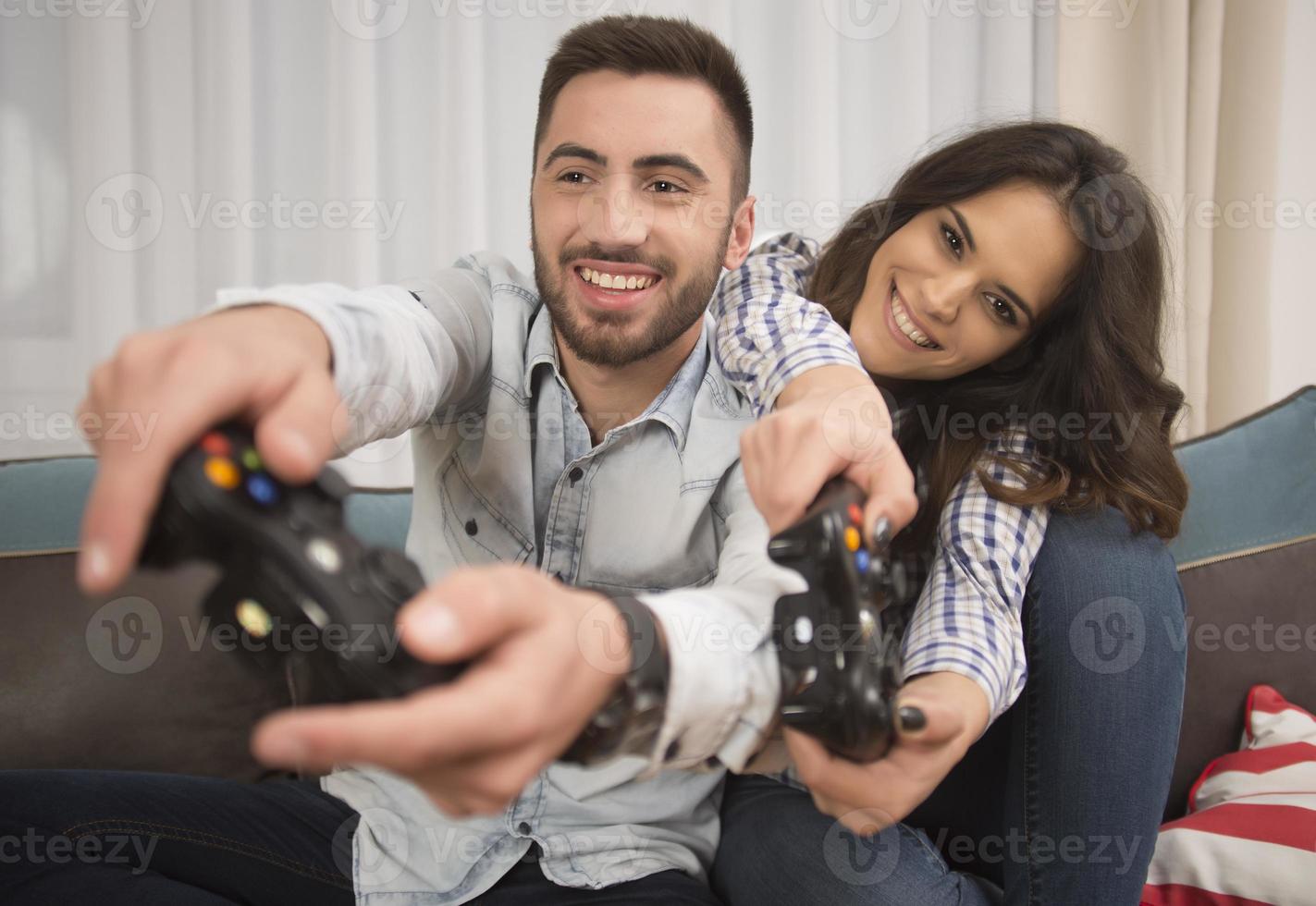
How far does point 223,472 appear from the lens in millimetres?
387

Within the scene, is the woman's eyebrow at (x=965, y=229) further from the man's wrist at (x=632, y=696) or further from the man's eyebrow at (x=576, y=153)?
the man's wrist at (x=632, y=696)

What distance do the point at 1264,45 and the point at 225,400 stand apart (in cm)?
231

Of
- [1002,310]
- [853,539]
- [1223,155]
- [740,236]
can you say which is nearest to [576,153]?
[740,236]

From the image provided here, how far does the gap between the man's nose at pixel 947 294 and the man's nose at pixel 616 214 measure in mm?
299

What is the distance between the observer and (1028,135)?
1.06 metres

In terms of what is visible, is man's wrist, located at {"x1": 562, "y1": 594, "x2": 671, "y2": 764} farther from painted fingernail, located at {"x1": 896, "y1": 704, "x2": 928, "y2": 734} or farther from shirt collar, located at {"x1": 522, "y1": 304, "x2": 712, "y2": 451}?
shirt collar, located at {"x1": 522, "y1": 304, "x2": 712, "y2": 451}

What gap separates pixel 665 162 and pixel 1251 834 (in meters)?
0.94

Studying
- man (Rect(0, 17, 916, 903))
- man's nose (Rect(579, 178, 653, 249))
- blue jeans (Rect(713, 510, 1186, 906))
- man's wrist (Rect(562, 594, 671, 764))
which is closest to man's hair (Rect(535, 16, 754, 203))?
man (Rect(0, 17, 916, 903))

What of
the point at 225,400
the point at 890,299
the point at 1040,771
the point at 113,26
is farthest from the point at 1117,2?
the point at 225,400

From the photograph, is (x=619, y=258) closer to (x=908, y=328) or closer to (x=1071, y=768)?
(x=908, y=328)

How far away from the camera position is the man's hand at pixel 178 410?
0.37 meters

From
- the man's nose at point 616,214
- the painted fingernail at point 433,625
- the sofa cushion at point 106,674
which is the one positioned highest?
the man's nose at point 616,214

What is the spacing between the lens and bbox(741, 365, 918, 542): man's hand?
611 millimetres

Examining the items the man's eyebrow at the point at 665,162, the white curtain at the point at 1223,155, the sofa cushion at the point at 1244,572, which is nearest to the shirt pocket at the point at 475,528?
the man's eyebrow at the point at 665,162
